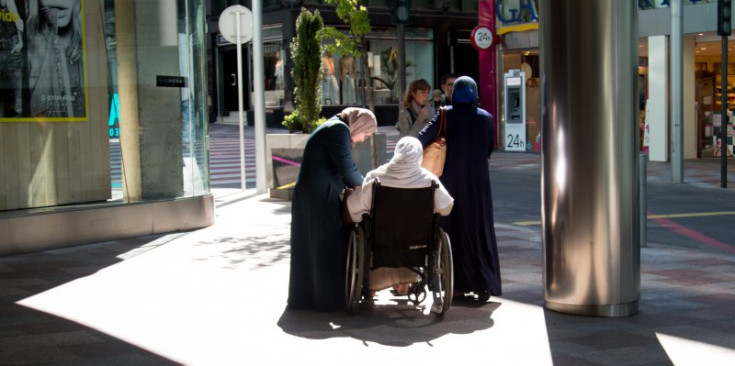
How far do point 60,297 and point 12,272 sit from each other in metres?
1.59

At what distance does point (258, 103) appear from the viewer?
737 inches

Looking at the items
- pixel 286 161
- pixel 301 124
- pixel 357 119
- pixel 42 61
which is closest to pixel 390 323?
pixel 357 119

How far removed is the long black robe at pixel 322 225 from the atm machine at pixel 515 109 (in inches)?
863

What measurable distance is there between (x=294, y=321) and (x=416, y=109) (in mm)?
3651

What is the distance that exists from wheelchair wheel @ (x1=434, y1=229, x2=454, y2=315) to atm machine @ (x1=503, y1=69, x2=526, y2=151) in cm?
2203

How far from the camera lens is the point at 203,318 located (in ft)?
25.5

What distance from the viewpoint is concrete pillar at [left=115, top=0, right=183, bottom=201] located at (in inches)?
503

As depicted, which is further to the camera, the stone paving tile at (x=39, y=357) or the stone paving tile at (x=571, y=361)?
the stone paving tile at (x=39, y=357)

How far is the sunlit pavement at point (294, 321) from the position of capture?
6504 millimetres

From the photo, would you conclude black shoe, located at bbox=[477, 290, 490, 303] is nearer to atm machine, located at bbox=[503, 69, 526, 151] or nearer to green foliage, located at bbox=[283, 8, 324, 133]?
green foliage, located at bbox=[283, 8, 324, 133]

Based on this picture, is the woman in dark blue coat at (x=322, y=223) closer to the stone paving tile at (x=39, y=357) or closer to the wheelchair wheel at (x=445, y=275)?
the wheelchair wheel at (x=445, y=275)

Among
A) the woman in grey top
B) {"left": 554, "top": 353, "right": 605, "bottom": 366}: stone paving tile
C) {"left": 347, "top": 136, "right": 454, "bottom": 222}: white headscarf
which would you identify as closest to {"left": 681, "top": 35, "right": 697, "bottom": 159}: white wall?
the woman in grey top

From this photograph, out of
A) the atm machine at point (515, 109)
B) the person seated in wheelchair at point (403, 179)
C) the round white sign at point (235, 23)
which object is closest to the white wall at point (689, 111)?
the atm machine at point (515, 109)

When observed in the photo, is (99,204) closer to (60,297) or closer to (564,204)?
(60,297)
